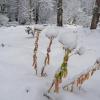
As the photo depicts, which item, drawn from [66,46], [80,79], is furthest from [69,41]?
[80,79]

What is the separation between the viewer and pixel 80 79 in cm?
321

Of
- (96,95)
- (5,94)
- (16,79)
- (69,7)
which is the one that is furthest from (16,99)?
(69,7)

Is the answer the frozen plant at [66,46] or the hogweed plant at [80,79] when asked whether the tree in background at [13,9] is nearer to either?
the hogweed plant at [80,79]

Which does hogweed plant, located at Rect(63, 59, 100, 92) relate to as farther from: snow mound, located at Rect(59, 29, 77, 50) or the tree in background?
the tree in background

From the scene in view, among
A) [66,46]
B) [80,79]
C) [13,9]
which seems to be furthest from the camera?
[13,9]

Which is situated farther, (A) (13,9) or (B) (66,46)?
(A) (13,9)

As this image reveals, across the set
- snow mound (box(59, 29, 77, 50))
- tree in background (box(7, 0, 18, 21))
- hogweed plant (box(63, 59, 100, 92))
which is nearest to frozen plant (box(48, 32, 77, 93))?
snow mound (box(59, 29, 77, 50))

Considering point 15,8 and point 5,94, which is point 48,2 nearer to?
point 15,8

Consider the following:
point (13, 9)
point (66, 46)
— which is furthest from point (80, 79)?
point (13, 9)

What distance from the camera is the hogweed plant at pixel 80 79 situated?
3185 millimetres

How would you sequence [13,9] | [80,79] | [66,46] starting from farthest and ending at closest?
[13,9] → [80,79] → [66,46]

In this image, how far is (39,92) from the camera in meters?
3.29

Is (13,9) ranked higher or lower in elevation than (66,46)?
lower

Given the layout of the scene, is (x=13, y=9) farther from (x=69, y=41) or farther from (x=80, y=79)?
(x=69, y=41)
